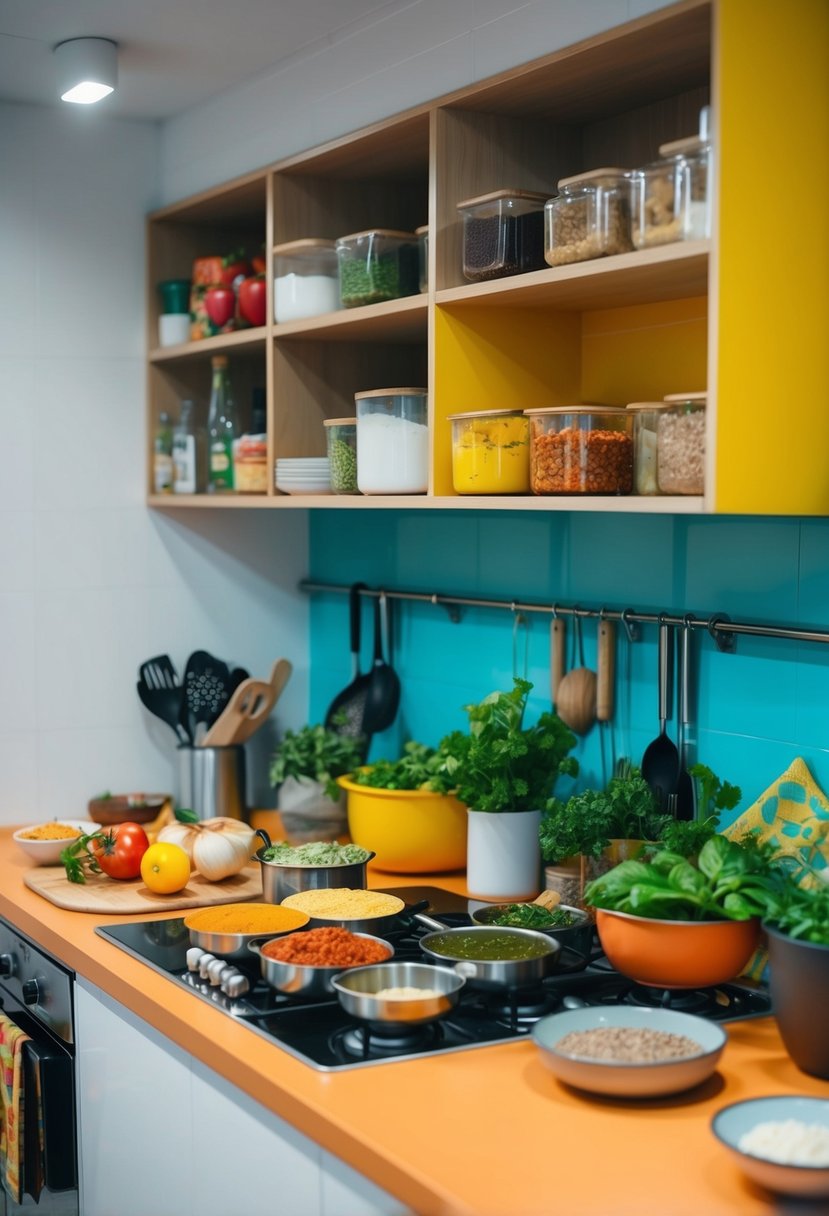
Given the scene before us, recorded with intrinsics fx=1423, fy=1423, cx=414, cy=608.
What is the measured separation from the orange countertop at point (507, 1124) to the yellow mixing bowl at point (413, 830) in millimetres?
695

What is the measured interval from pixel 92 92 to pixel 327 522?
3.56ft

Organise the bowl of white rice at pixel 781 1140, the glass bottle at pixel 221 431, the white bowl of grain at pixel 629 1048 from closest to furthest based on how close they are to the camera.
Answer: the bowl of white rice at pixel 781 1140 → the white bowl of grain at pixel 629 1048 → the glass bottle at pixel 221 431

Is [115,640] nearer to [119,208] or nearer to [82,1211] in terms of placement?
[119,208]

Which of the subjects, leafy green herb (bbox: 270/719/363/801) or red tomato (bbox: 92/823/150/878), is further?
leafy green herb (bbox: 270/719/363/801)

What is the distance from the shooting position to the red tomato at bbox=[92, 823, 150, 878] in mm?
2557

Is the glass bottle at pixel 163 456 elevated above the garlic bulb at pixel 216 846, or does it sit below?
above

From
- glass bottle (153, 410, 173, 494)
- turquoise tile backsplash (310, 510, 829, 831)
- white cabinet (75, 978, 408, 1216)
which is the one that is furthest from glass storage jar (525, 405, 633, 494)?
glass bottle (153, 410, 173, 494)

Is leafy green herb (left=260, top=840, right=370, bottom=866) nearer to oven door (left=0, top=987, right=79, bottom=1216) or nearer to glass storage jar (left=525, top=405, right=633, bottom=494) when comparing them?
oven door (left=0, top=987, right=79, bottom=1216)

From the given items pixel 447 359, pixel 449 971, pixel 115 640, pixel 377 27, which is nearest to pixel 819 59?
pixel 447 359

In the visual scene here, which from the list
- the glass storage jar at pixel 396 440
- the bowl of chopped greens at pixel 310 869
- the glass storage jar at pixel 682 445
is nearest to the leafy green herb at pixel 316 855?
the bowl of chopped greens at pixel 310 869

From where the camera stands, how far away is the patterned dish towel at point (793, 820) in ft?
6.46

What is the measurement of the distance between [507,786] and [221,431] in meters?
1.09

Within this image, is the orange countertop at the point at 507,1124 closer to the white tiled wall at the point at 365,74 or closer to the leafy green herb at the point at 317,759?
the leafy green herb at the point at 317,759

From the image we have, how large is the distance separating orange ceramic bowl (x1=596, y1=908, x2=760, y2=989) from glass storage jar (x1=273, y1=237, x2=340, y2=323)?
4.07ft
